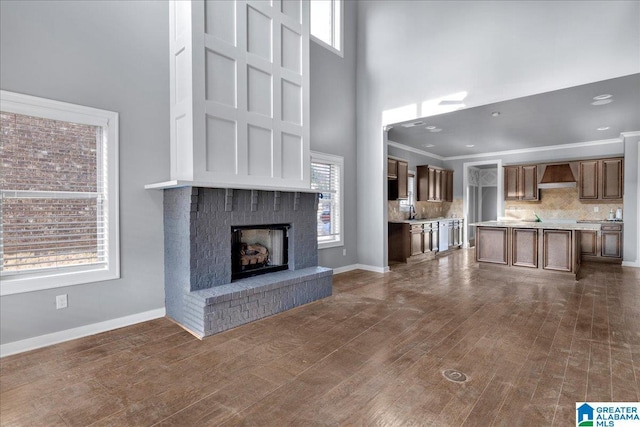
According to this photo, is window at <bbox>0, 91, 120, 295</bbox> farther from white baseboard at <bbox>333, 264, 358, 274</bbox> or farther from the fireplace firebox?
white baseboard at <bbox>333, 264, 358, 274</bbox>

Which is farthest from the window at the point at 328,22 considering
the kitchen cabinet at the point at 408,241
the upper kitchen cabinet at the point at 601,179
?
the upper kitchen cabinet at the point at 601,179

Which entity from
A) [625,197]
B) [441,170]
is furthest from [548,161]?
[441,170]

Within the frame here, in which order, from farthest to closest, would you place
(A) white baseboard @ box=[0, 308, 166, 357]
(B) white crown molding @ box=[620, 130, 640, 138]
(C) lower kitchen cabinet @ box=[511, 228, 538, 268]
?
(B) white crown molding @ box=[620, 130, 640, 138] < (C) lower kitchen cabinet @ box=[511, 228, 538, 268] < (A) white baseboard @ box=[0, 308, 166, 357]

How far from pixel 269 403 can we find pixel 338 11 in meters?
6.17

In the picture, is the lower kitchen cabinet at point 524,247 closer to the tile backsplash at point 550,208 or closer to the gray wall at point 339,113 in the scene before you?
the tile backsplash at point 550,208

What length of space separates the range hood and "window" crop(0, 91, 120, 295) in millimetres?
8771

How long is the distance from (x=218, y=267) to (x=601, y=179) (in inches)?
337

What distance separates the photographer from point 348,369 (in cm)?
249

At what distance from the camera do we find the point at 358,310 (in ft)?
12.7

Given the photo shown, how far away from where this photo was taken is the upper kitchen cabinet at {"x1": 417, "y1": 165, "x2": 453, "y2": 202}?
855 centimetres

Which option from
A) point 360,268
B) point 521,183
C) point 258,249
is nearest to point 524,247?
point 360,268

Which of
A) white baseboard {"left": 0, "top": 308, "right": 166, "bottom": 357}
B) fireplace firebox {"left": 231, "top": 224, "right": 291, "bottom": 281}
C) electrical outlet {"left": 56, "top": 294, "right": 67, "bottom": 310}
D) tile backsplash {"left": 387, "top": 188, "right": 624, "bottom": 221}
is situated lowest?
white baseboard {"left": 0, "top": 308, "right": 166, "bottom": 357}

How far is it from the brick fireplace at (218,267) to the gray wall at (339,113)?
1.65 meters

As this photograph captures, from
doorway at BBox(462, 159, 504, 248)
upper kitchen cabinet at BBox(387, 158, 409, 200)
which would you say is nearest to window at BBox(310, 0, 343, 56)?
upper kitchen cabinet at BBox(387, 158, 409, 200)
